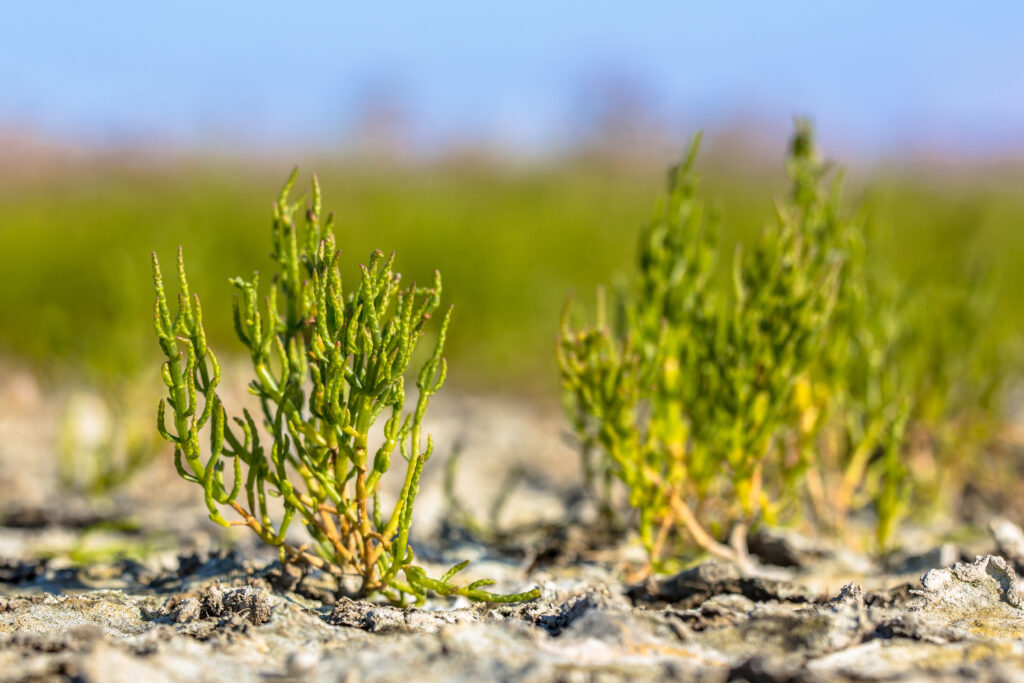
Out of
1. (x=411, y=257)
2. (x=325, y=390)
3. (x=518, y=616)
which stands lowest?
(x=518, y=616)

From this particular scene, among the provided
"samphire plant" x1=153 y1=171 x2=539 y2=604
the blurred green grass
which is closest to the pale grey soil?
"samphire plant" x1=153 y1=171 x2=539 y2=604

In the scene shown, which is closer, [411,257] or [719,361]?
[719,361]

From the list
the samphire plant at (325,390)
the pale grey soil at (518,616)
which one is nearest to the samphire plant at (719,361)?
the pale grey soil at (518,616)

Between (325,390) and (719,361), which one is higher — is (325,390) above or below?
above

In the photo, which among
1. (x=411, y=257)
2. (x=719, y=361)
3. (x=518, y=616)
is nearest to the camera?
(x=518, y=616)

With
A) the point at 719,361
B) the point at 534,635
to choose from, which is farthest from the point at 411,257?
the point at 534,635

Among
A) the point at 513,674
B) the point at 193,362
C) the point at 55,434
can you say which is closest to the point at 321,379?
the point at 193,362

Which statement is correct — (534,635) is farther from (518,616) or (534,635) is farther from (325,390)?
(325,390)
